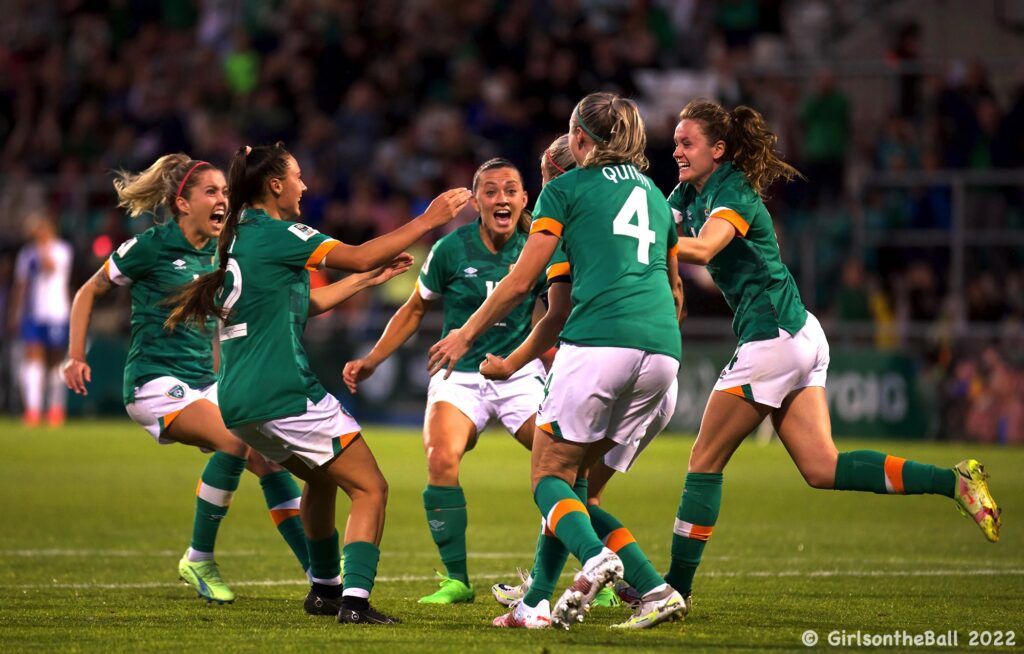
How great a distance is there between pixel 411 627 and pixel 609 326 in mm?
1572

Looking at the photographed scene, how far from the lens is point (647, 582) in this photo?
650 cm

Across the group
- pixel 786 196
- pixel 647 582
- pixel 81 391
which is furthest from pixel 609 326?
pixel 786 196

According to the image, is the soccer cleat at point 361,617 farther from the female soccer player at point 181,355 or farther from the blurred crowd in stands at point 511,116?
the blurred crowd in stands at point 511,116

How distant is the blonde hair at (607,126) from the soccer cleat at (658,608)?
182 centimetres

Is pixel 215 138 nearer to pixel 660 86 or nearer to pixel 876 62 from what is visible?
pixel 660 86

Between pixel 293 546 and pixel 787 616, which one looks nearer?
pixel 787 616

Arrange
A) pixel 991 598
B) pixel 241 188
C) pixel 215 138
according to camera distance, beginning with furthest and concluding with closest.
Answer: pixel 215 138
pixel 991 598
pixel 241 188

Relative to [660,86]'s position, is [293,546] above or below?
below

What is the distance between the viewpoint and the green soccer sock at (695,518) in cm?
704

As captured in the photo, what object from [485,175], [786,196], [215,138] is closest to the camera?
[485,175]

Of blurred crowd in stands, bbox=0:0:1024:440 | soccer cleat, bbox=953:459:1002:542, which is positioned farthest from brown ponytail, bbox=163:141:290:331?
blurred crowd in stands, bbox=0:0:1024:440

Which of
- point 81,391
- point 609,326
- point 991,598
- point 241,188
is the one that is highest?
point 241,188

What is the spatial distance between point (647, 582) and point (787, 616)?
0.90 metres

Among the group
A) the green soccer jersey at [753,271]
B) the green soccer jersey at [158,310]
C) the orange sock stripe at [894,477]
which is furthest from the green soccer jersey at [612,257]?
the green soccer jersey at [158,310]
